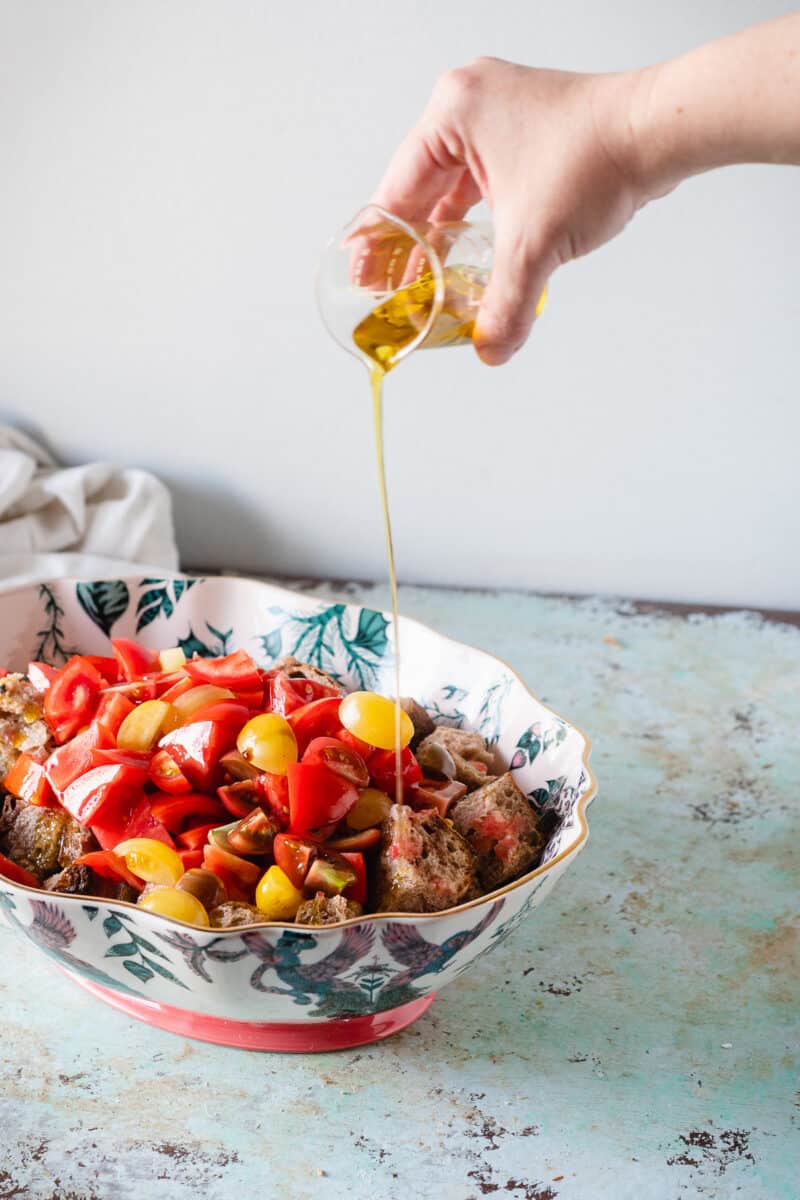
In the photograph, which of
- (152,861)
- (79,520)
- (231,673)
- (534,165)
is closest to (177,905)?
(152,861)

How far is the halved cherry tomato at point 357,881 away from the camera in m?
0.82

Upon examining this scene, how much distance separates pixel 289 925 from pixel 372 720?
23 cm

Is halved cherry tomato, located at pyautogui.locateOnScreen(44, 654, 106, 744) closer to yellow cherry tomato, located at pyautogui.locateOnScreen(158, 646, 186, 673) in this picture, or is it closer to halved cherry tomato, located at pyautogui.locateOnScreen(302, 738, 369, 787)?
yellow cherry tomato, located at pyautogui.locateOnScreen(158, 646, 186, 673)

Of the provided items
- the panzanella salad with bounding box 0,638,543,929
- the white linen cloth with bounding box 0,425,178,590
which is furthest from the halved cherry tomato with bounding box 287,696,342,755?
the white linen cloth with bounding box 0,425,178,590

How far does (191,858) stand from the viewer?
833 millimetres

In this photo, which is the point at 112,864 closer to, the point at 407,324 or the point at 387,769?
the point at 387,769

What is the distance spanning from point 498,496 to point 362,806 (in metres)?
0.86

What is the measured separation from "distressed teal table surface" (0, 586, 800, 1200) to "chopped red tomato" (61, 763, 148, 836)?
16 centimetres

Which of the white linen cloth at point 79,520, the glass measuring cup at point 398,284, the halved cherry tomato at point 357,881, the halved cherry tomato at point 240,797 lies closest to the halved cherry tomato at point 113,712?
the halved cherry tomato at point 240,797

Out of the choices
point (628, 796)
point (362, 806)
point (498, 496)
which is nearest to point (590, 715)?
point (628, 796)

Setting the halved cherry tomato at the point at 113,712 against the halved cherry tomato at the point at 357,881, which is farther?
the halved cherry tomato at the point at 113,712

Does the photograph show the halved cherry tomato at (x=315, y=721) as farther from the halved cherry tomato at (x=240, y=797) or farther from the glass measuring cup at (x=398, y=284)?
the glass measuring cup at (x=398, y=284)

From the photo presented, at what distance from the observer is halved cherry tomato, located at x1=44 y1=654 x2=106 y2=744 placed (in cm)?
97

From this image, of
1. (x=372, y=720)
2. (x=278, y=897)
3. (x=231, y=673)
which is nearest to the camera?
(x=278, y=897)
